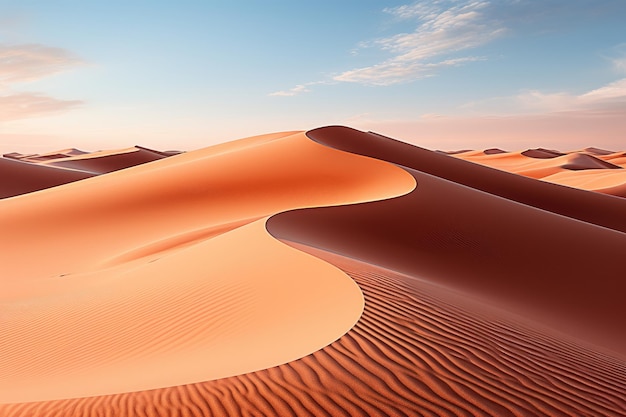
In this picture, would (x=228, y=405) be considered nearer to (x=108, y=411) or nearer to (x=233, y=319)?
(x=108, y=411)

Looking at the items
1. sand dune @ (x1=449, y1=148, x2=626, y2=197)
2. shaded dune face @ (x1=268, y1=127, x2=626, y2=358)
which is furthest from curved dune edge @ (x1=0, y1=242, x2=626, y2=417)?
sand dune @ (x1=449, y1=148, x2=626, y2=197)

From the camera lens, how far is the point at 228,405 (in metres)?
3.43

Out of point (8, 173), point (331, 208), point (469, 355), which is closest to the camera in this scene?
point (469, 355)

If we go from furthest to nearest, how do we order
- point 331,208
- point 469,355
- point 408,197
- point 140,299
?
point 408,197 < point 331,208 < point 140,299 < point 469,355

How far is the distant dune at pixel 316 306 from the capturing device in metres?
3.76

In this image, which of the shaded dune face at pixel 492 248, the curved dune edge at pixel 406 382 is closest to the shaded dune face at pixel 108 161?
the shaded dune face at pixel 492 248

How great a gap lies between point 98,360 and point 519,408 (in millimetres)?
4339

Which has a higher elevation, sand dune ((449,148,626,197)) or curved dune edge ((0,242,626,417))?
curved dune edge ((0,242,626,417))

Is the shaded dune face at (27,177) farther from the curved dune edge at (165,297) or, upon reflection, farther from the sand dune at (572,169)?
the sand dune at (572,169)

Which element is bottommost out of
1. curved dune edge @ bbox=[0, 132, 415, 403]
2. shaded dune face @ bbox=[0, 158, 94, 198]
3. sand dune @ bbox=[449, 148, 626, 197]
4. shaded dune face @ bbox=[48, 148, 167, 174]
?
sand dune @ bbox=[449, 148, 626, 197]

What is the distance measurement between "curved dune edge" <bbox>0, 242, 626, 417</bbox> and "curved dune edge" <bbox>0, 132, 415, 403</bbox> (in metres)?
0.30

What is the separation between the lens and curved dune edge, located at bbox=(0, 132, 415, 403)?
4754 mm

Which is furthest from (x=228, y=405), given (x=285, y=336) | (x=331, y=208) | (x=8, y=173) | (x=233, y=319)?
(x=8, y=173)

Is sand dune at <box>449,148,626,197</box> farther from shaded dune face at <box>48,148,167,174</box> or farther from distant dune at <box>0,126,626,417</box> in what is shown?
shaded dune face at <box>48,148,167,174</box>
